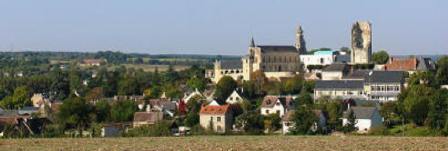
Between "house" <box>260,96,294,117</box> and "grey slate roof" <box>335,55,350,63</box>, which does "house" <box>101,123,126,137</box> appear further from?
"grey slate roof" <box>335,55,350,63</box>

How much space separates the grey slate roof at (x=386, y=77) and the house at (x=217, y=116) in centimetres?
1985

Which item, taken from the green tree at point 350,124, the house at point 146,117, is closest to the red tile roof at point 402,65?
the house at point 146,117

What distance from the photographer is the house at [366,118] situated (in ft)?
212

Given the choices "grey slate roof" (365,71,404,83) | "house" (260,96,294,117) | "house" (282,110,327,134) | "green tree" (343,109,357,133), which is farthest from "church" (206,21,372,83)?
"green tree" (343,109,357,133)

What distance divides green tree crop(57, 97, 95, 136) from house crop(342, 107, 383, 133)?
17008 mm

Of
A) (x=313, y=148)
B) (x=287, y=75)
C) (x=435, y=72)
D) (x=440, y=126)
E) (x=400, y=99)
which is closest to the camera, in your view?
(x=313, y=148)

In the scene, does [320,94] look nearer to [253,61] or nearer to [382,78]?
[382,78]

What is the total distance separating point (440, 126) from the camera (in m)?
54.1

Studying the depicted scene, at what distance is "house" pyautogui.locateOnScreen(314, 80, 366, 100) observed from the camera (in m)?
86.3

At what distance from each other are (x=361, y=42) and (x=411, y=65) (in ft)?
52.1

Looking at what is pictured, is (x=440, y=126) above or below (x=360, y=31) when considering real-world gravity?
below

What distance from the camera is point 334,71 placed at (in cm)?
9669

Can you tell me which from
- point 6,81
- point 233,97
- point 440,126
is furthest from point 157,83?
point 440,126

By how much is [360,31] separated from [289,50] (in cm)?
894
